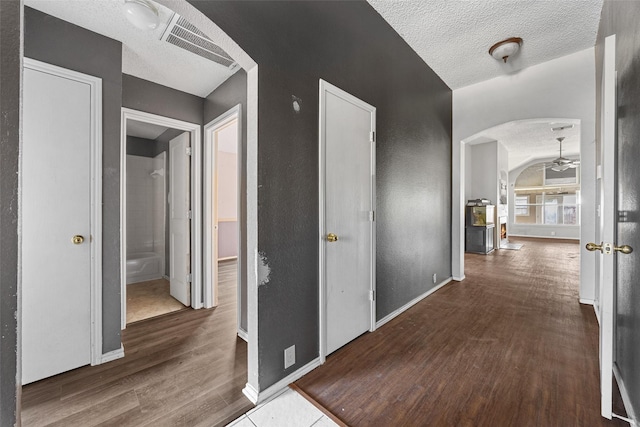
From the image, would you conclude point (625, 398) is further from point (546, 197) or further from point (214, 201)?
point (546, 197)

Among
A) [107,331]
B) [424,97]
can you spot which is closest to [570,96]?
[424,97]

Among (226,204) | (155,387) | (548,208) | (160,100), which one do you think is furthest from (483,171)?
(155,387)

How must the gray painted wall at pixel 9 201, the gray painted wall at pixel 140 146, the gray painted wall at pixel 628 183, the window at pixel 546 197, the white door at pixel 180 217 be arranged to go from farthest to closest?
1. the window at pixel 546 197
2. the gray painted wall at pixel 140 146
3. the white door at pixel 180 217
4. the gray painted wall at pixel 628 183
5. the gray painted wall at pixel 9 201

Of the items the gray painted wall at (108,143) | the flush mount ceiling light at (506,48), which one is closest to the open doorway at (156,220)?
the gray painted wall at (108,143)

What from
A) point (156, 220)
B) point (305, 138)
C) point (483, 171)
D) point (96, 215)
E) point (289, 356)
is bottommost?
point (289, 356)

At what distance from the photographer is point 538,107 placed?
3412mm

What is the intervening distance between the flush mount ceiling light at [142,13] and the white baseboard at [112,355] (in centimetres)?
242

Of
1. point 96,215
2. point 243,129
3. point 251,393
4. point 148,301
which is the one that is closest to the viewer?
point 251,393

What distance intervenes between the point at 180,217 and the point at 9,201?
8.44 feet

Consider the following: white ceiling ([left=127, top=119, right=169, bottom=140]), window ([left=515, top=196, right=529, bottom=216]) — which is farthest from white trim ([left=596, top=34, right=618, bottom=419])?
window ([left=515, top=196, right=529, bottom=216])

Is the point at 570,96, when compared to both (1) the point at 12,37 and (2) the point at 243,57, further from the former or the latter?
(1) the point at 12,37

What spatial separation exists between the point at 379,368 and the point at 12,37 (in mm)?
2381

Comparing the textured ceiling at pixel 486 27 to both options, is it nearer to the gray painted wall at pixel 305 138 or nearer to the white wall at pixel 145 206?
the gray painted wall at pixel 305 138

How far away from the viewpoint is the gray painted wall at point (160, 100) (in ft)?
8.73
